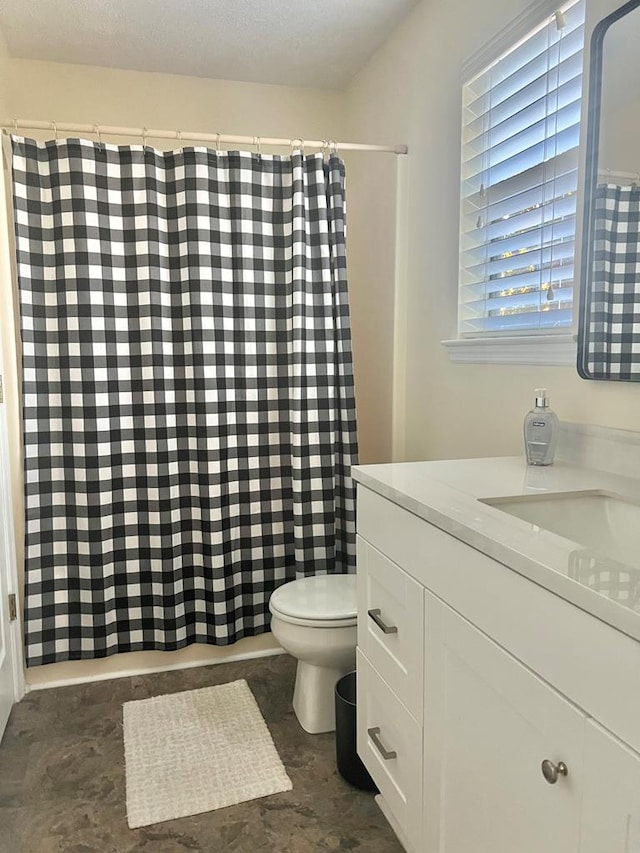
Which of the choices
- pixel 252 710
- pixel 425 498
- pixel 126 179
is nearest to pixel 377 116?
pixel 126 179

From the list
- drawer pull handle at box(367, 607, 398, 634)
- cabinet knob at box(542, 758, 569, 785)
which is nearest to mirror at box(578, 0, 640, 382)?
drawer pull handle at box(367, 607, 398, 634)

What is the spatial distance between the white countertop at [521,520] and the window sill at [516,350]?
26 cm

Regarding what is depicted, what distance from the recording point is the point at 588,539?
125 cm

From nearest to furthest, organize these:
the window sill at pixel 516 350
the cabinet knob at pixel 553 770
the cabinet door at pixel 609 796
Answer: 1. the cabinet door at pixel 609 796
2. the cabinet knob at pixel 553 770
3. the window sill at pixel 516 350

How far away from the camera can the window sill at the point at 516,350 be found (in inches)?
60.9

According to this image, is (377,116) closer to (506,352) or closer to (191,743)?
(506,352)

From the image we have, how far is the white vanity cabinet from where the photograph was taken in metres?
0.76

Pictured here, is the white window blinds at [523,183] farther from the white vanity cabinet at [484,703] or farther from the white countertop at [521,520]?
the white vanity cabinet at [484,703]

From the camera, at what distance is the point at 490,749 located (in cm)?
101

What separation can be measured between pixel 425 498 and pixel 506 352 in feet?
2.28

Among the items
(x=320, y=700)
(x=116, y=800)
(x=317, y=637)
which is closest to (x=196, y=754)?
(x=116, y=800)

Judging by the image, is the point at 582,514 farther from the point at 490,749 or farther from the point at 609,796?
the point at 609,796

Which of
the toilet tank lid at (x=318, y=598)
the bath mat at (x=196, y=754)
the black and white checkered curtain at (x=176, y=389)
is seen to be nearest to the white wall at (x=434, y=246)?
the black and white checkered curtain at (x=176, y=389)

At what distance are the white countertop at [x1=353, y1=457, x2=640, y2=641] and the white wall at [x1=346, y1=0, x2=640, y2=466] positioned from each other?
8.3 inches
